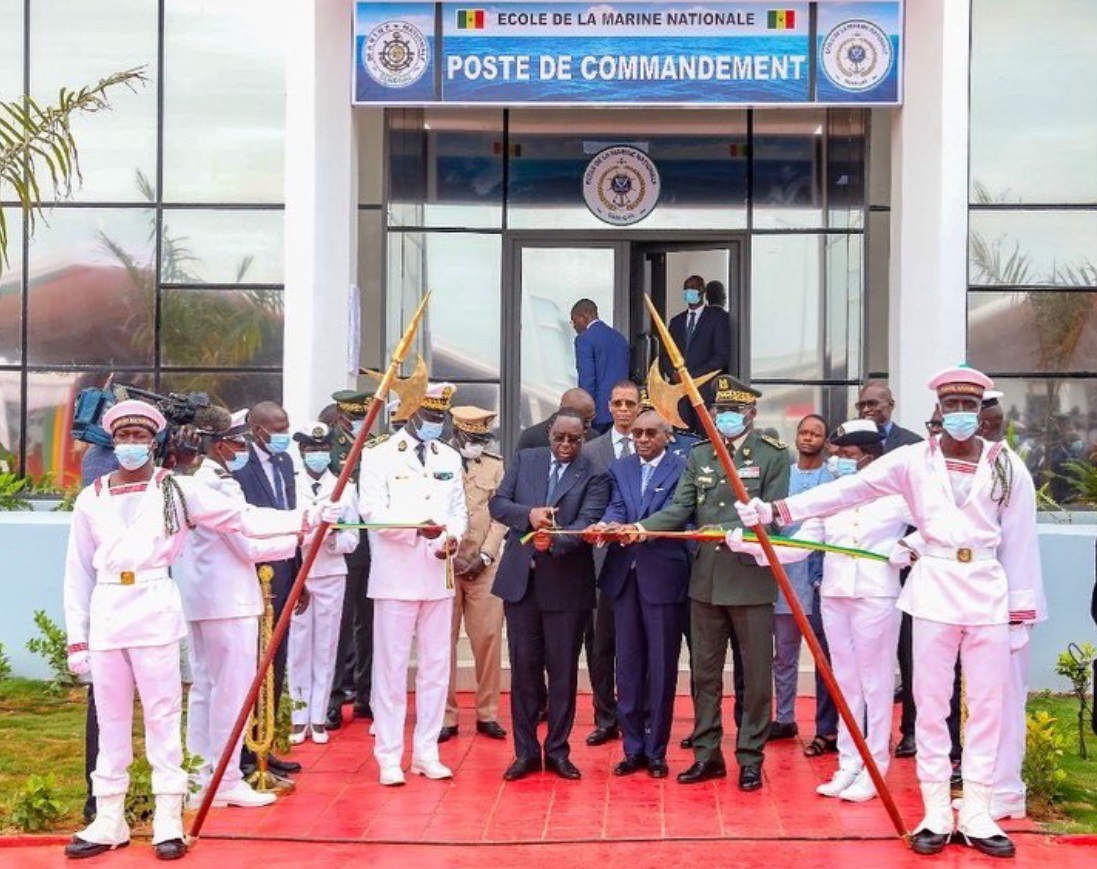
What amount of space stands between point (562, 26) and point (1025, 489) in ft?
21.8

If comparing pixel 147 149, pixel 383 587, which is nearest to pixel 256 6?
pixel 147 149

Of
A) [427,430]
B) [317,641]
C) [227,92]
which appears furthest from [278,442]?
[227,92]

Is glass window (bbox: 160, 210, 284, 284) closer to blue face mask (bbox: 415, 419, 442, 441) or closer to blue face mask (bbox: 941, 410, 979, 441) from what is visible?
blue face mask (bbox: 415, 419, 442, 441)

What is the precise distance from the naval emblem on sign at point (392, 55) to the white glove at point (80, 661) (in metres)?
6.67

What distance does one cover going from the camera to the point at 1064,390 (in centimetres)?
1529

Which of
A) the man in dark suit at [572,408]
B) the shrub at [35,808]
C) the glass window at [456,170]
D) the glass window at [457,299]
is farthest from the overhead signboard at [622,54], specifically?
the shrub at [35,808]

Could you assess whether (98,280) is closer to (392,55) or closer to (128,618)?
(392,55)

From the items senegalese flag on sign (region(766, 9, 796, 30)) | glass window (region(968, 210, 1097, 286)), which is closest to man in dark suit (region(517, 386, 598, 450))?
senegalese flag on sign (region(766, 9, 796, 30))

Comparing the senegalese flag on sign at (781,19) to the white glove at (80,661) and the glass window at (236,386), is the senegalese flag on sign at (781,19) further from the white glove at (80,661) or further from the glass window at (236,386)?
the white glove at (80,661)

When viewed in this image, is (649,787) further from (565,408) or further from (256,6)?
(256,6)

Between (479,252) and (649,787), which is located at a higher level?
(479,252)

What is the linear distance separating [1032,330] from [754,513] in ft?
25.6

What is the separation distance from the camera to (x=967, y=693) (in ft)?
27.2

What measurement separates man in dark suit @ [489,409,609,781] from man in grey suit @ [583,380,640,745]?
2.43 feet
